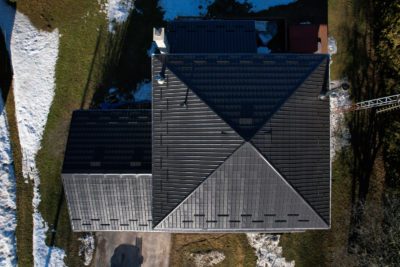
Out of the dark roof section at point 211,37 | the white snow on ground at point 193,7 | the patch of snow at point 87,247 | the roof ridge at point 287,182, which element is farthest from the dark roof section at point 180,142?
Result: the patch of snow at point 87,247

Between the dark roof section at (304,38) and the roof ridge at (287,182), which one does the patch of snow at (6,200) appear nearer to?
the roof ridge at (287,182)

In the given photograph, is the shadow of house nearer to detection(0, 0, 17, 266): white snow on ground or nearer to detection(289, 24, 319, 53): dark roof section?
detection(0, 0, 17, 266): white snow on ground

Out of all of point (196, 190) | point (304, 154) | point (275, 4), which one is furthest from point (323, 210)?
point (275, 4)

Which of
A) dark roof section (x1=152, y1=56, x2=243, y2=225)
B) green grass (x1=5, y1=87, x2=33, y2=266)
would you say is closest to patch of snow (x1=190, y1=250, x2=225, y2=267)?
dark roof section (x1=152, y1=56, x2=243, y2=225)

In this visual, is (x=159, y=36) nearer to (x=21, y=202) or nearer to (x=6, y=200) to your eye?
(x=21, y=202)

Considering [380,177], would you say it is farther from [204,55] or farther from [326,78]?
[204,55]

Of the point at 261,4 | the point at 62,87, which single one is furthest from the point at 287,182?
the point at 62,87
